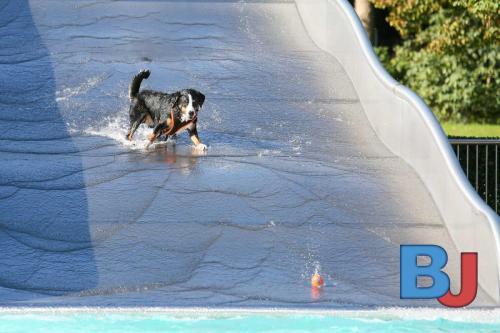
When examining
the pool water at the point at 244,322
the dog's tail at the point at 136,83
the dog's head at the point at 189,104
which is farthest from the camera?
the dog's tail at the point at 136,83

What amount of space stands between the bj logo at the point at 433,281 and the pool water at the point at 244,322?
0.81 ft

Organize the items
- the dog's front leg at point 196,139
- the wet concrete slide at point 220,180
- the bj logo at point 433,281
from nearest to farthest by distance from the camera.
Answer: the bj logo at point 433,281 < the wet concrete slide at point 220,180 < the dog's front leg at point 196,139

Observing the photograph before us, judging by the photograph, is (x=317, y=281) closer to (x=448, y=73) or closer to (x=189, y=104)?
(x=189, y=104)

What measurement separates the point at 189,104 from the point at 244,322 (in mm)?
3440

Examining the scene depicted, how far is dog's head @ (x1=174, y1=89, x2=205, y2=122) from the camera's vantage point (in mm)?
11344

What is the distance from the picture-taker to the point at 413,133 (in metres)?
11.4

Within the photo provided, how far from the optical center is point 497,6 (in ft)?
52.7

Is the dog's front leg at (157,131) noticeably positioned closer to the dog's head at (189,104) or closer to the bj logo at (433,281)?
the dog's head at (189,104)

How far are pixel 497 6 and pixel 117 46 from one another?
5.39 m

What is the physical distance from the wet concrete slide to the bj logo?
11 cm

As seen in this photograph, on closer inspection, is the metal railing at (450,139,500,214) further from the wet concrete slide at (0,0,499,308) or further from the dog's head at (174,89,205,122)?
the dog's head at (174,89,205,122)

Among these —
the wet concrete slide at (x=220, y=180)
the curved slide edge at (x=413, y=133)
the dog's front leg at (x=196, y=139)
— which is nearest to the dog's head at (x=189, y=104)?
the dog's front leg at (x=196, y=139)

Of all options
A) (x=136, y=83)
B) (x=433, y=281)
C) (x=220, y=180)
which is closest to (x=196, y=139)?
(x=220, y=180)

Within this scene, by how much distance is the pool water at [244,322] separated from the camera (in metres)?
8.34
